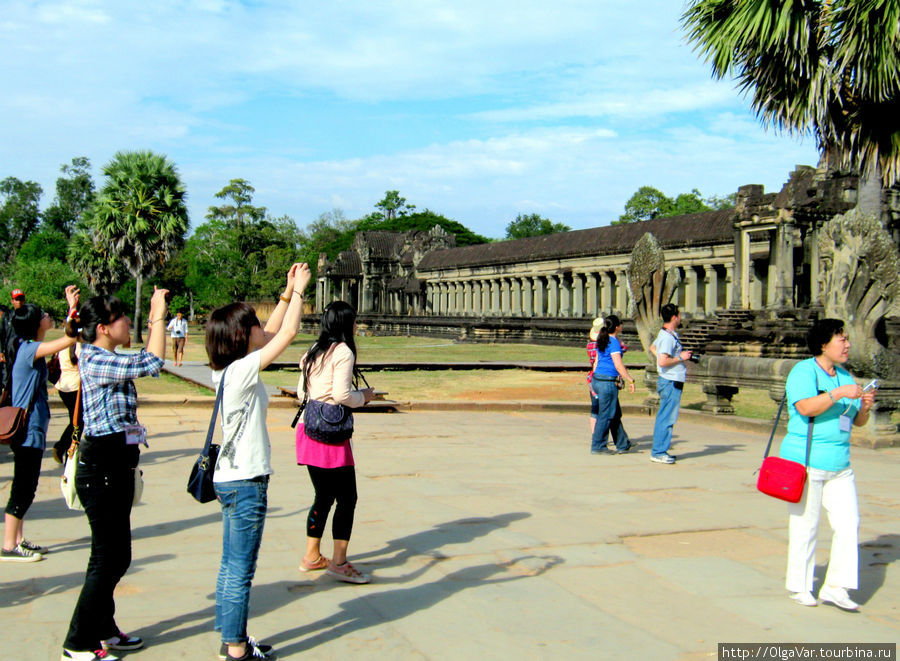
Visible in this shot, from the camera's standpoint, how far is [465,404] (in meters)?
14.8

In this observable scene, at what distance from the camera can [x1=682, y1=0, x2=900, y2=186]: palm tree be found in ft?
42.7

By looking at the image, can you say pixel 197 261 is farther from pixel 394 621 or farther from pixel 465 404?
pixel 394 621

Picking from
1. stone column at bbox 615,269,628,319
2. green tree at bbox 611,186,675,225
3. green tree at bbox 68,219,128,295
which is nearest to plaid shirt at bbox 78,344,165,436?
green tree at bbox 68,219,128,295

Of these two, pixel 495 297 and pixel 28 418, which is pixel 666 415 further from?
pixel 495 297

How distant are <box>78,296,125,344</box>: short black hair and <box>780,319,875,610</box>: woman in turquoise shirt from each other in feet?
12.1

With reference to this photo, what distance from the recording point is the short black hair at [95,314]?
4188mm

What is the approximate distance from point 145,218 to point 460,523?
3382 centimetres

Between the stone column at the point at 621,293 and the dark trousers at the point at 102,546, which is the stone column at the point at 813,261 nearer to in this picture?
the stone column at the point at 621,293

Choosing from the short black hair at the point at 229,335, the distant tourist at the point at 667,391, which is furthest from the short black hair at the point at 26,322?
the distant tourist at the point at 667,391

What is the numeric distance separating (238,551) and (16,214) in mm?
100915

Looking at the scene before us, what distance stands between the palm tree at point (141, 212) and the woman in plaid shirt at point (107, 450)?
113ft

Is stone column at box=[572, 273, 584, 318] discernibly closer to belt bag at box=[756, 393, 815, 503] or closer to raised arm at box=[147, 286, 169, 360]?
belt bag at box=[756, 393, 815, 503]

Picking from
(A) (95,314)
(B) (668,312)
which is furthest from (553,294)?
(A) (95,314)

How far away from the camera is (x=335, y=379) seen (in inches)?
194
